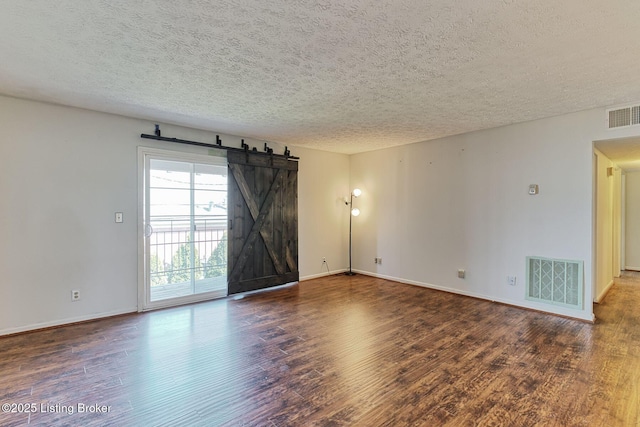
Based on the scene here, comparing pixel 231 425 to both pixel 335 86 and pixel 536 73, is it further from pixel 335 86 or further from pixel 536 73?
pixel 536 73

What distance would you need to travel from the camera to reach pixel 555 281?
4.01 meters

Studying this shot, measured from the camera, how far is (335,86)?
3033 mm

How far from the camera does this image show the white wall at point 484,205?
385 cm

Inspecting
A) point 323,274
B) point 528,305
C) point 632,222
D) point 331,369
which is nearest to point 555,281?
point 528,305

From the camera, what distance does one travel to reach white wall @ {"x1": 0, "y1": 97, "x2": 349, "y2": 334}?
131 inches

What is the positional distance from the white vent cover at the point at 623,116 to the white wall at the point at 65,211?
18.5 ft

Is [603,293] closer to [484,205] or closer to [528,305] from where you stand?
[528,305]

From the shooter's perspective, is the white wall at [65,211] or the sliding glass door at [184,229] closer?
the white wall at [65,211]

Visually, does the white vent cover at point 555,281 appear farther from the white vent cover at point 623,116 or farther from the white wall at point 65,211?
the white wall at point 65,211

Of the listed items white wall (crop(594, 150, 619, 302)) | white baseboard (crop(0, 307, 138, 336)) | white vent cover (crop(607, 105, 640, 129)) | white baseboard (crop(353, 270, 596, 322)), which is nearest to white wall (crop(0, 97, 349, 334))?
white baseboard (crop(0, 307, 138, 336))

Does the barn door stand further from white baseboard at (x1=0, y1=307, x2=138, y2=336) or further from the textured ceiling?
white baseboard at (x1=0, y1=307, x2=138, y2=336)

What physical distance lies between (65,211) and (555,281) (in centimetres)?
626

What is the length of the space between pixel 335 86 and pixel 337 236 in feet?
13.2

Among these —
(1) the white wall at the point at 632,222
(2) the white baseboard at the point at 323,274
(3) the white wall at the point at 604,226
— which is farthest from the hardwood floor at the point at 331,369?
(1) the white wall at the point at 632,222
